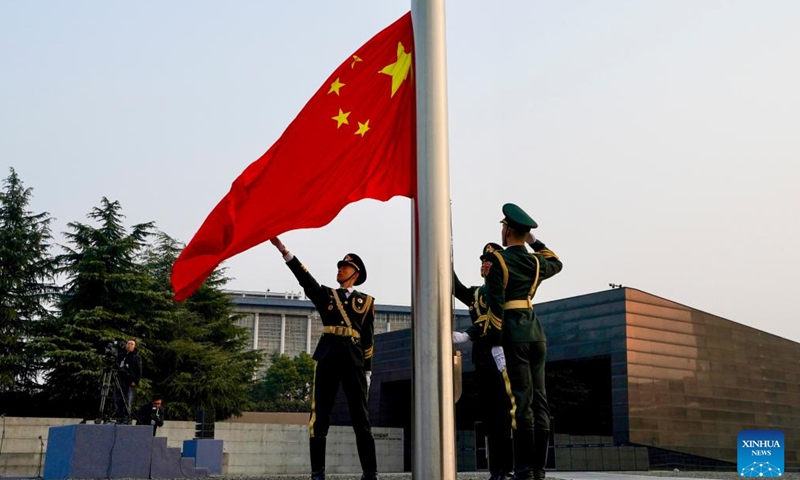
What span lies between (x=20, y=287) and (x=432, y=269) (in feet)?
112

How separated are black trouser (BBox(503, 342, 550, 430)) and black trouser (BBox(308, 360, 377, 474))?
135 cm

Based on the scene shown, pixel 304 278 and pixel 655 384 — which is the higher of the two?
pixel 655 384

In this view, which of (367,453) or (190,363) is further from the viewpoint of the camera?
(190,363)

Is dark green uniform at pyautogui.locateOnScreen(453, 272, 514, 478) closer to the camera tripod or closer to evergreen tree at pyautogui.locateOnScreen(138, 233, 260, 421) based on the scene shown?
the camera tripod

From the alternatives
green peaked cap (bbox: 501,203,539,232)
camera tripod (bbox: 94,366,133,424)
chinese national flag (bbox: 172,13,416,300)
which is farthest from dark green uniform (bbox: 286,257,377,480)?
camera tripod (bbox: 94,366,133,424)

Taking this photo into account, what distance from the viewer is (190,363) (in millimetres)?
40188

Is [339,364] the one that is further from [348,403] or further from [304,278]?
[304,278]

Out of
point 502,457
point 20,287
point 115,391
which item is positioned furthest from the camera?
point 20,287

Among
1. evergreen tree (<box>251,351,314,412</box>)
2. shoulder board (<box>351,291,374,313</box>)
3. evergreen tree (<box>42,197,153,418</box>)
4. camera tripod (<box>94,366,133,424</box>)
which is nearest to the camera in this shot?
shoulder board (<box>351,291,374,313</box>)

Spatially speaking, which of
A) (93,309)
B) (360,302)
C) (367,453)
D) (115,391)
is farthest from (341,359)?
(93,309)

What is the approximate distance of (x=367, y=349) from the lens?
Result: 289 inches

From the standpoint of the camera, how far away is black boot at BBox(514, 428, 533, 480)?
241 inches

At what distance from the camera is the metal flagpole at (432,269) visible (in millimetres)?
4746

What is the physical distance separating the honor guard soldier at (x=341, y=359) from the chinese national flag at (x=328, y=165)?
2.79 feet
